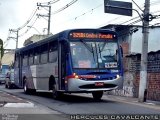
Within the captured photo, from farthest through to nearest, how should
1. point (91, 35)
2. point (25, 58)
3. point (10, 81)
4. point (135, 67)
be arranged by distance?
point (10, 81) < point (25, 58) < point (135, 67) < point (91, 35)

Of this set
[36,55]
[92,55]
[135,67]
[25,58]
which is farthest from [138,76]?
[92,55]

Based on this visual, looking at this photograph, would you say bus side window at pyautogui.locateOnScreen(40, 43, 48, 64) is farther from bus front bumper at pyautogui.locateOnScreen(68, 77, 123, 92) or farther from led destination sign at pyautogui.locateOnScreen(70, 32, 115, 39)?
bus front bumper at pyautogui.locateOnScreen(68, 77, 123, 92)

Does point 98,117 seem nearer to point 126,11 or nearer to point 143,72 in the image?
point 143,72

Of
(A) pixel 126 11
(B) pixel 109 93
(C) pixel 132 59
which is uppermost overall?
(A) pixel 126 11

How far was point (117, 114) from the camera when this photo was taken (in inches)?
597

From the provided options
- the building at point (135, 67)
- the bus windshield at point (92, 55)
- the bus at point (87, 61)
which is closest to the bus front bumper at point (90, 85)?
the bus at point (87, 61)

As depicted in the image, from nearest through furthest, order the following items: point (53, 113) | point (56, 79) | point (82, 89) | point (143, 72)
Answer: point (53, 113) < point (82, 89) < point (56, 79) < point (143, 72)

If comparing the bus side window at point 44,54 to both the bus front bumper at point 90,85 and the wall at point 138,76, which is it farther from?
the wall at point 138,76

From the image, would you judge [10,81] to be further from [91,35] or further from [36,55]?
[91,35]

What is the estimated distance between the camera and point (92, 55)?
1984 centimetres

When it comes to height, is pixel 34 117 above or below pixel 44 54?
below

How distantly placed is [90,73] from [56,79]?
2578mm

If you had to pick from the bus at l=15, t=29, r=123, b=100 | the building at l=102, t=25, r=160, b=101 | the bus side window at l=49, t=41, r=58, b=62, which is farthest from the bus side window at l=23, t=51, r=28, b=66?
the bus at l=15, t=29, r=123, b=100

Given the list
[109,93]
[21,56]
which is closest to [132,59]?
[109,93]
